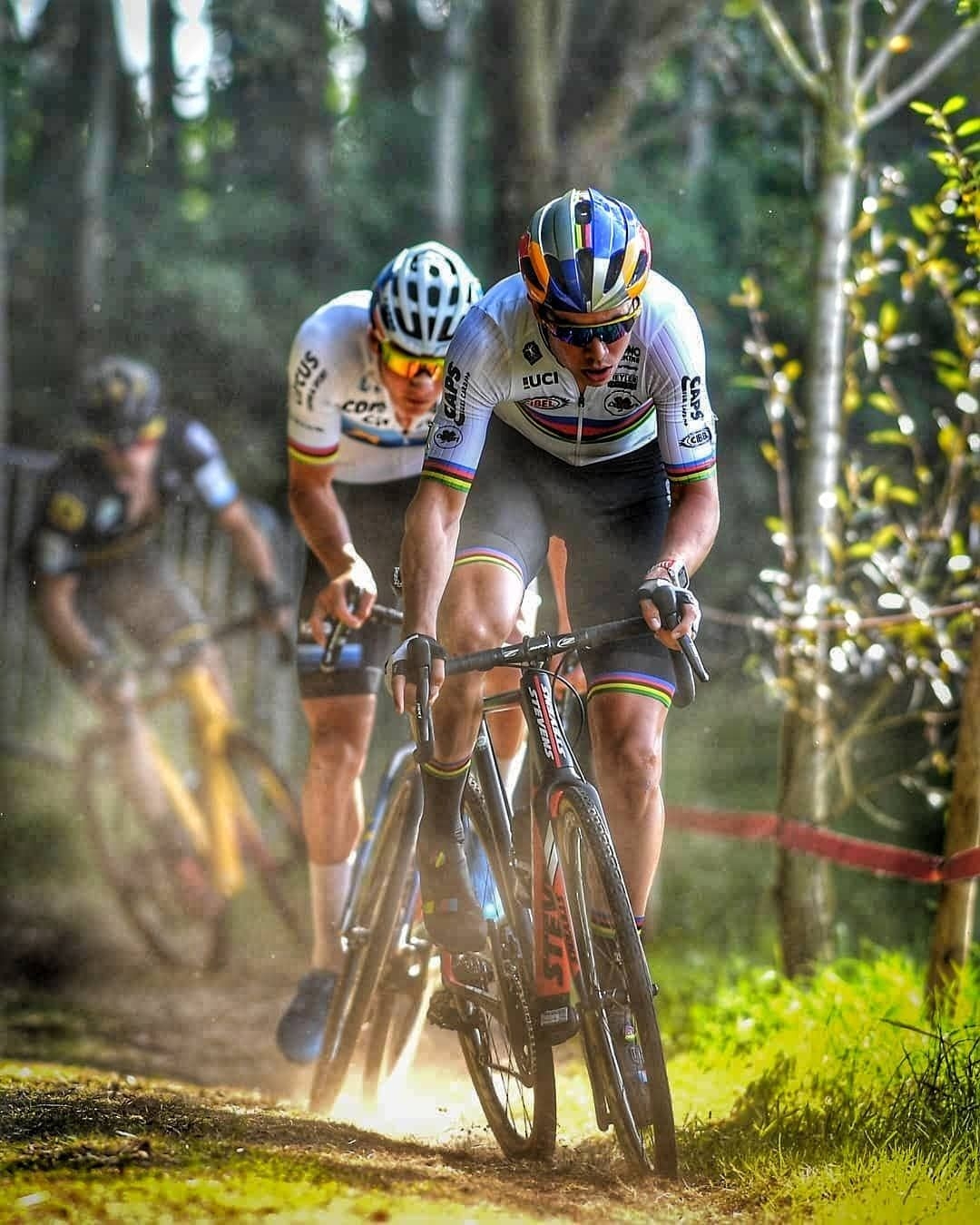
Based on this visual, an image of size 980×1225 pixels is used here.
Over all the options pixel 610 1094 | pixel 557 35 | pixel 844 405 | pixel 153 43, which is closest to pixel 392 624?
pixel 610 1094

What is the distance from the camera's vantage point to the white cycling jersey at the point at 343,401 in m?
4.45

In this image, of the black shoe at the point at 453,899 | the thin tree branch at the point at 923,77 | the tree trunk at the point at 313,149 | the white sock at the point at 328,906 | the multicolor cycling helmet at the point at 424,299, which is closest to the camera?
the black shoe at the point at 453,899

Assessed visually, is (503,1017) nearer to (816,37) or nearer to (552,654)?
(552,654)

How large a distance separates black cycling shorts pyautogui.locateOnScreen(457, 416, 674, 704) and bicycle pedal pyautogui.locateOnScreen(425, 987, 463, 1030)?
1058 mm

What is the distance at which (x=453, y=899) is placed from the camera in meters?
3.86

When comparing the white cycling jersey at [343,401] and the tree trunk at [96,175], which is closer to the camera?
the white cycling jersey at [343,401]

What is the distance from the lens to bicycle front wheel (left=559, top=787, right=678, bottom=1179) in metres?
3.34

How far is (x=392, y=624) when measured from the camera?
14.8 feet

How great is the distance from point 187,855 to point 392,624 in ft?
14.0

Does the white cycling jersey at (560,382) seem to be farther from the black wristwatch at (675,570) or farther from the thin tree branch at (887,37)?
the thin tree branch at (887,37)

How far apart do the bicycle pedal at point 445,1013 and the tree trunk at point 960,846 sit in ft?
5.27

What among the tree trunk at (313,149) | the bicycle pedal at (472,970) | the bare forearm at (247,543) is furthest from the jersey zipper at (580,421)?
the tree trunk at (313,149)

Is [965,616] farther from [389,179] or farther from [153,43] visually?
[389,179]

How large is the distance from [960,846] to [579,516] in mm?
1922
